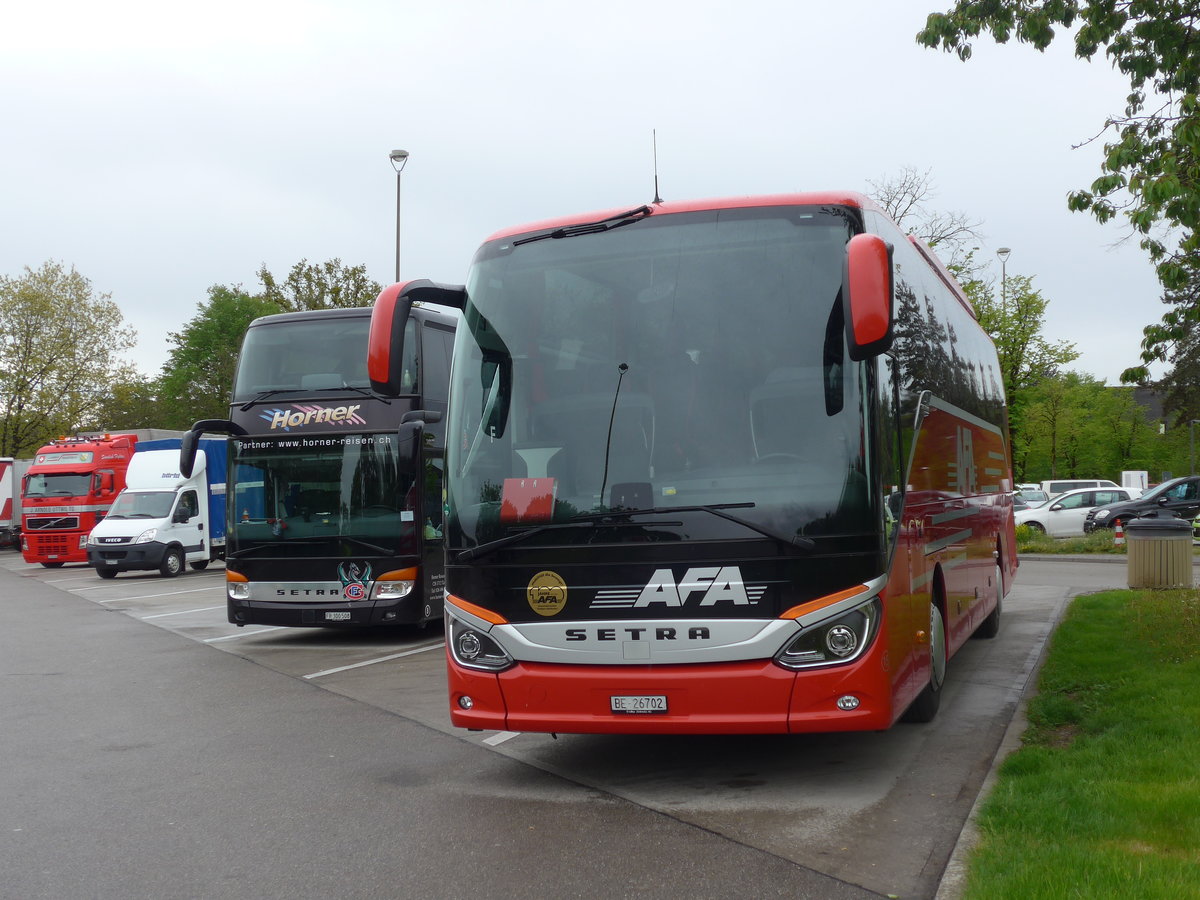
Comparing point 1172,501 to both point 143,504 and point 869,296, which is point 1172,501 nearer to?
point 143,504

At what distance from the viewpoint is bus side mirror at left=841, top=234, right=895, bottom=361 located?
589 cm

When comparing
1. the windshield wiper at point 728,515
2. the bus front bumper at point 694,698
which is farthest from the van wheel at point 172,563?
the windshield wiper at point 728,515

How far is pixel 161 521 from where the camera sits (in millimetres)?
30031

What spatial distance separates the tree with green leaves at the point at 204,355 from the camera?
72.1 meters

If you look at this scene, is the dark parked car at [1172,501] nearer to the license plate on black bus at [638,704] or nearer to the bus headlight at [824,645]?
the bus headlight at [824,645]

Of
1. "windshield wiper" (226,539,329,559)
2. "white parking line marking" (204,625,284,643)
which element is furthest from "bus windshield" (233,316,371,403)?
"white parking line marking" (204,625,284,643)

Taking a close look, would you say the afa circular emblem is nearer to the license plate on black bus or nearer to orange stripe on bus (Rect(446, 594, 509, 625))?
orange stripe on bus (Rect(446, 594, 509, 625))

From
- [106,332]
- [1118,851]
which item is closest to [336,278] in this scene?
[106,332]

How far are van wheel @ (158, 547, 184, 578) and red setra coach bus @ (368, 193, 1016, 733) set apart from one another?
81.5ft

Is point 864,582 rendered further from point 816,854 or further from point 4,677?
point 4,677

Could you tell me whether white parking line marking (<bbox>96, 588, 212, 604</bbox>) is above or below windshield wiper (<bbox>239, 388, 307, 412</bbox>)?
below

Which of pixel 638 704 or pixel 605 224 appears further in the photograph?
Result: pixel 605 224

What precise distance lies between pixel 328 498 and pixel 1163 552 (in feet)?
36.6

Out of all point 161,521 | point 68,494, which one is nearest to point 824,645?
point 161,521
